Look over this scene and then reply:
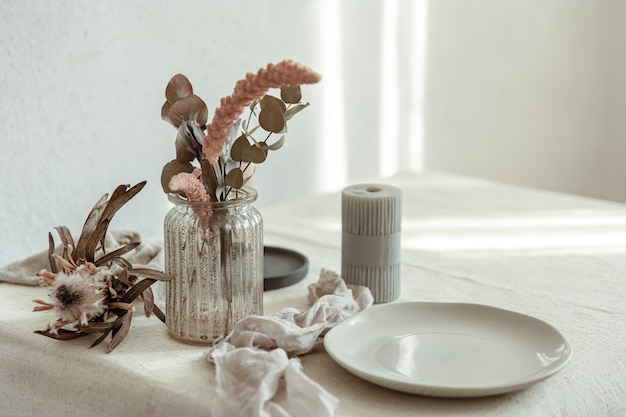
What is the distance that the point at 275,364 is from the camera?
2.90 ft

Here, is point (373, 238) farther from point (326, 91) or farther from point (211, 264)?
point (326, 91)

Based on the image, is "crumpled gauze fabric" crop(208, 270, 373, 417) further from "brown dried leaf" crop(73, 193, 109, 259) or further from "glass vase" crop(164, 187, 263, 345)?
"brown dried leaf" crop(73, 193, 109, 259)

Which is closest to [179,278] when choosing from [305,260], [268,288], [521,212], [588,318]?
[268,288]

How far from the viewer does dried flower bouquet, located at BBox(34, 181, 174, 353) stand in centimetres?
99

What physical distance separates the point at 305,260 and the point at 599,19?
2.23 meters

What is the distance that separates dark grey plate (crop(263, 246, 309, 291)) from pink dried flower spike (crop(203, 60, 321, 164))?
1.08 ft

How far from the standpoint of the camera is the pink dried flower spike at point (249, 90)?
868mm

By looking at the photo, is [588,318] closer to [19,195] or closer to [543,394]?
[543,394]

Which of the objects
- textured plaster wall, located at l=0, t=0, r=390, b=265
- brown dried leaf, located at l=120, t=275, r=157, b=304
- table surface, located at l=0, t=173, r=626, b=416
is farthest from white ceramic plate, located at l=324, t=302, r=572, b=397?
textured plaster wall, located at l=0, t=0, r=390, b=265

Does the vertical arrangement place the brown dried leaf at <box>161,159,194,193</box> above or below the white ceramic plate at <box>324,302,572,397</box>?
above

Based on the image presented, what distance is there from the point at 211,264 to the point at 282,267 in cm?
33

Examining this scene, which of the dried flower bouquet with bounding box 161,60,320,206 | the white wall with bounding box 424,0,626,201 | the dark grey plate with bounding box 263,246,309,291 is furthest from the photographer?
the white wall with bounding box 424,0,626,201

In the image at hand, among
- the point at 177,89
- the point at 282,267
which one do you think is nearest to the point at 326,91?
the point at 282,267

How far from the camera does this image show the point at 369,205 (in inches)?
45.3
